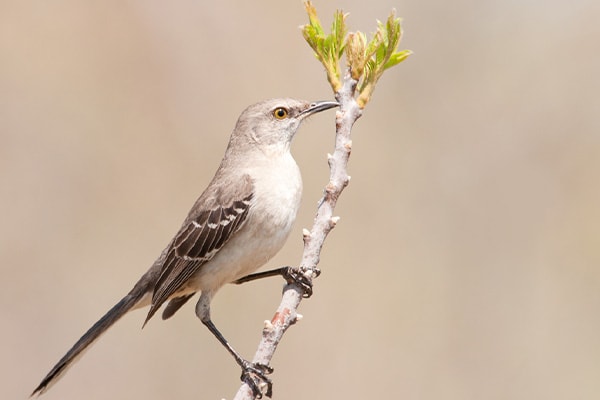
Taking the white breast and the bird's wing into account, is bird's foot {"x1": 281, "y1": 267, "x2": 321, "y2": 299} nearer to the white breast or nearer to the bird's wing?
the white breast

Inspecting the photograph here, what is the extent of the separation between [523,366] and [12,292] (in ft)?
20.6

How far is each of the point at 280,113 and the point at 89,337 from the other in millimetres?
2199

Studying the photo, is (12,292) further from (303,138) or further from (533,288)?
(533,288)

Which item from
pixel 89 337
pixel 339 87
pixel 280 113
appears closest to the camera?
pixel 339 87

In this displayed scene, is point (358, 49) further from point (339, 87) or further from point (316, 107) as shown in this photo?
point (316, 107)

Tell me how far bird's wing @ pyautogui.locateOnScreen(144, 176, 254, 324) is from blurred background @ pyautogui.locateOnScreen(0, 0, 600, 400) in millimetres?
3411

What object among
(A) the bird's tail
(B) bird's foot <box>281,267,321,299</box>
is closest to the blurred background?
(A) the bird's tail

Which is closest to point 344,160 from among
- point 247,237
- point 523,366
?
point 247,237

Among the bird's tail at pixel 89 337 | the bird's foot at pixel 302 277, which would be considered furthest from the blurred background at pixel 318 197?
the bird's foot at pixel 302 277

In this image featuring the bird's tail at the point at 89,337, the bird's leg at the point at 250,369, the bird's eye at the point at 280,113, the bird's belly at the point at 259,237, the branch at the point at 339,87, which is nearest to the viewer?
the branch at the point at 339,87

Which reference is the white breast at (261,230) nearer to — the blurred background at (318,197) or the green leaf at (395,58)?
the green leaf at (395,58)

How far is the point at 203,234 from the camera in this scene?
20.8 feet

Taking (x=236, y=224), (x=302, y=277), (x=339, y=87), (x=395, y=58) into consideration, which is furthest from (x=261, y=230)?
(x=395, y=58)

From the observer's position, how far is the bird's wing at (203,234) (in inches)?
243
